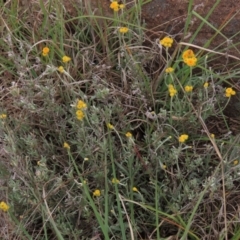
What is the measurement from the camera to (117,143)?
5.91 feet

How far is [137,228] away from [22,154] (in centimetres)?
45

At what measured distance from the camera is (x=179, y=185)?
1664mm

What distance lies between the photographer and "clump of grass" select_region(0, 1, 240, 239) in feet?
5.30

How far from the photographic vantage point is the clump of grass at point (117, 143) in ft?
5.30

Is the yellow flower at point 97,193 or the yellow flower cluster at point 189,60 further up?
the yellow flower cluster at point 189,60

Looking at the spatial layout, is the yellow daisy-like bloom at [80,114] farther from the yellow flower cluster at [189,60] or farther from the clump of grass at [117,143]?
the yellow flower cluster at [189,60]

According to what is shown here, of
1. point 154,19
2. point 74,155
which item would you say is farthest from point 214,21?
point 74,155

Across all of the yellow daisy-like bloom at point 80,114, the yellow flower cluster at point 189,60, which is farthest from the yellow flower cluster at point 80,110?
the yellow flower cluster at point 189,60

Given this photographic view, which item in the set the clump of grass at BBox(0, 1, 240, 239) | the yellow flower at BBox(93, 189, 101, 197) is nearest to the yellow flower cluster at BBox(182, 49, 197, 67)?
the clump of grass at BBox(0, 1, 240, 239)

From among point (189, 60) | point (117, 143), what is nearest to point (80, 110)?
point (117, 143)

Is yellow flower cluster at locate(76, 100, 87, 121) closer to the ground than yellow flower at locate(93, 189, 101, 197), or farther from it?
farther from it

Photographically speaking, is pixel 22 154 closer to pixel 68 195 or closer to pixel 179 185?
pixel 68 195

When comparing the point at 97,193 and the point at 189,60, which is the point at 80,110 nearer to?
the point at 97,193

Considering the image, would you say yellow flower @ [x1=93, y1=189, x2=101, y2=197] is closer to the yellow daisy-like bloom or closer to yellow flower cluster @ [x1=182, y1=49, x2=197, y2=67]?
the yellow daisy-like bloom
